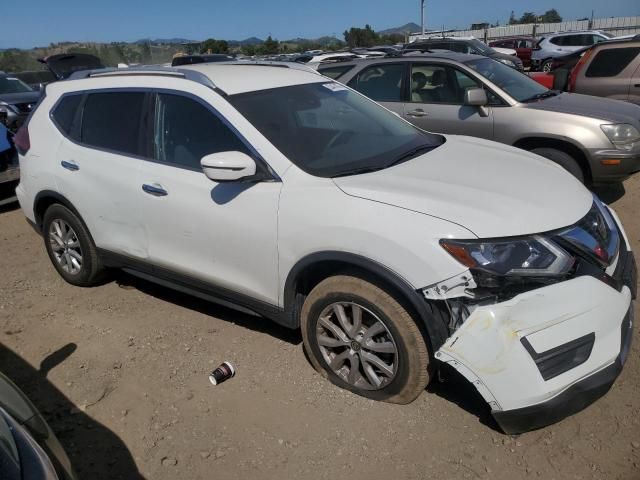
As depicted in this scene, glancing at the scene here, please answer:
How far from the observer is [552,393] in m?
2.43

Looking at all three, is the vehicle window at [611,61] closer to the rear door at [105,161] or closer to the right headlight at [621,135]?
the right headlight at [621,135]

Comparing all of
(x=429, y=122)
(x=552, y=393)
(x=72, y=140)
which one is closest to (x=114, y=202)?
(x=72, y=140)

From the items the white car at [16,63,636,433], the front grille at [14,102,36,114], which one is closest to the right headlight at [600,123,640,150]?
the white car at [16,63,636,433]

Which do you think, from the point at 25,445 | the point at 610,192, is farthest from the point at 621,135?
the point at 25,445

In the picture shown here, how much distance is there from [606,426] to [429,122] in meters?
4.46

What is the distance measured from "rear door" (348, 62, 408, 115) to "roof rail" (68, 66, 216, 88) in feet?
11.8

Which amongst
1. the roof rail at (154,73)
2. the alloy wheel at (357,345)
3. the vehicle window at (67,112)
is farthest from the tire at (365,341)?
the vehicle window at (67,112)

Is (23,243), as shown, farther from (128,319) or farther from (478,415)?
(478,415)

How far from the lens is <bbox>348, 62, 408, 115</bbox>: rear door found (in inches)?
269

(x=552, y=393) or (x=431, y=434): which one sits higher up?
(x=552, y=393)

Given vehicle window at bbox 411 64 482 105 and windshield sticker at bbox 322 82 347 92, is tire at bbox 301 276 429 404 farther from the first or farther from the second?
vehicle window at bbox 411 64 482 105

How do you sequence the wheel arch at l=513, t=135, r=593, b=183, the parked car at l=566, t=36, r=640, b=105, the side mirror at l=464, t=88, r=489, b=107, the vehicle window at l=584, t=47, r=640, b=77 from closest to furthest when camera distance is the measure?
the wheel arch at l=513, t=135, r=593, b=183 < the side mirror at l=464, t=88, r=489, b=107 < the parked car at l=566, t=36, r=640, b=105 < the vehicle window at l=584, t=47, r=640, b=77

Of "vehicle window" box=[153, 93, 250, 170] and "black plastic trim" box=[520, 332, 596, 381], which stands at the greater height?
"vehicle window" box=[153, 93, 250, 170]

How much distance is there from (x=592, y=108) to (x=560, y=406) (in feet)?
14.7
